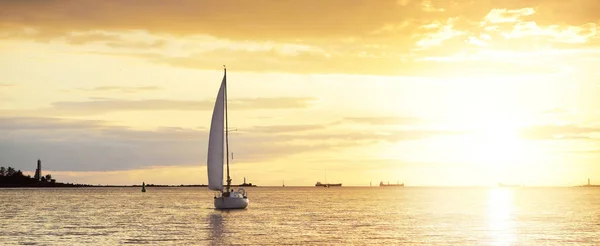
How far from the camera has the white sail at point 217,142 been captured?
106 metres

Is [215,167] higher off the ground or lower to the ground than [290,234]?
higher

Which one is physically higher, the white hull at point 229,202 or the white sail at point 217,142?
the white sail at point 217,142

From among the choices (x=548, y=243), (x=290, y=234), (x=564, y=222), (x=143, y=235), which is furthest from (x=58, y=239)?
(x=564, y=222)

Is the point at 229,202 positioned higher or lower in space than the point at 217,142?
lower

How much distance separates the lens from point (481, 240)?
227 ft

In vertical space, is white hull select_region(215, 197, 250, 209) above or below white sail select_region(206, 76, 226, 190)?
below

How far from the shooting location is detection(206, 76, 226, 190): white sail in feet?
348

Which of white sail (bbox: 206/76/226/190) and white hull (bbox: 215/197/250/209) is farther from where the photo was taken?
white hull (bbox: 215/197/250/209)

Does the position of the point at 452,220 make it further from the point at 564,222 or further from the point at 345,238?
the point at 345,238

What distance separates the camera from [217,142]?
4186 inches

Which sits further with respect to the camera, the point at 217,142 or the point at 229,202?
the point at 229,202

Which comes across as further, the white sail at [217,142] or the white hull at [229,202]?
the white hull at [229,202]

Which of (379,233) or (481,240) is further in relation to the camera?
(379,233)

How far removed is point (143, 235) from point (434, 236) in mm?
27297
